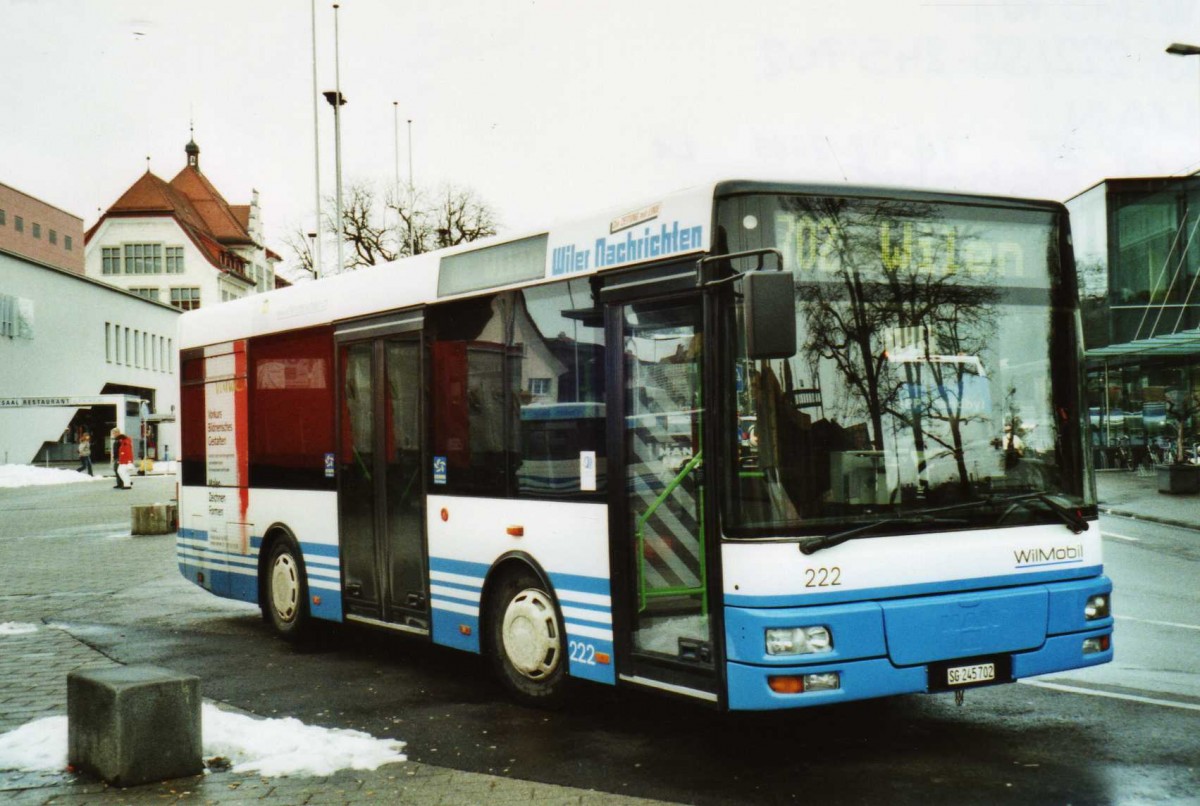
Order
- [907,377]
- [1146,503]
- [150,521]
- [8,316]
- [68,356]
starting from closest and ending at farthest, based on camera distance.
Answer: [907,377], [150,521], [1146,503], [8,316], [68,356]

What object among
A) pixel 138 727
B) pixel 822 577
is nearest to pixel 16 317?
pixel 138 727

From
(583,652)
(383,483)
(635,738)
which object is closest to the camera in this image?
(635,738)

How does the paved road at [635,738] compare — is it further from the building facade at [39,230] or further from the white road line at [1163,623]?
the building facade at [39,230]

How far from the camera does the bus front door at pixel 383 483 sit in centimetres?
942

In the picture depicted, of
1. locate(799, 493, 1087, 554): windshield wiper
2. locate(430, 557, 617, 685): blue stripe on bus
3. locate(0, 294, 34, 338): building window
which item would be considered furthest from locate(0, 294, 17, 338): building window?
locate(799, 493, 1087, 554): windshield wiper

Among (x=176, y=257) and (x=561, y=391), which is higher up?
(x=176, y=257)

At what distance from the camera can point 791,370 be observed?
6.44m

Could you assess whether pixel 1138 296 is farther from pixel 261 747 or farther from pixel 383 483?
pixel 261 747

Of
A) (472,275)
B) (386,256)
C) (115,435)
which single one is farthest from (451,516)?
(386,256)

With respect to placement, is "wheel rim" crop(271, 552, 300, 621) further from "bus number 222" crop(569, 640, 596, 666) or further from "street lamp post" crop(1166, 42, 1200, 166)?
"street lamp post" crop(1166, 42, 1200, 166)

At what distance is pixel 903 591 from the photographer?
648 centimetres

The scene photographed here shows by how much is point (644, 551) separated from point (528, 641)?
1381mm

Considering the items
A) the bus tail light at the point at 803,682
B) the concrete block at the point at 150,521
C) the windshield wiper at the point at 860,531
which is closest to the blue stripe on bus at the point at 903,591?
the windshield wiper at the point at 860,531

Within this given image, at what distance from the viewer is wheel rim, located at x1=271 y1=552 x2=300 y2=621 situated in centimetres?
1112
